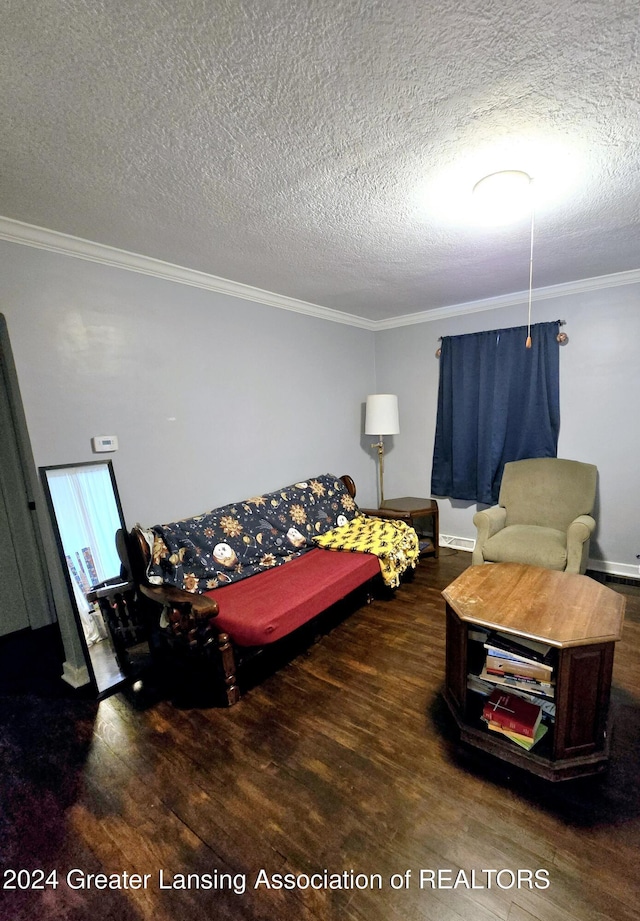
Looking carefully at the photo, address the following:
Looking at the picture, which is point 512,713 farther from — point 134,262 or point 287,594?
point 134,262

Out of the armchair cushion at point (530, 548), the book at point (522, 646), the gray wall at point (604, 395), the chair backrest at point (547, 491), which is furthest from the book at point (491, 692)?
the gray wall at point (604, 395)

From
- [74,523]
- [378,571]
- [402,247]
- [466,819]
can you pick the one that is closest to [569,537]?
[378,571]

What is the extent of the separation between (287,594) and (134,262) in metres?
2.20

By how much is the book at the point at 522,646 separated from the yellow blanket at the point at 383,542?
1.19 m

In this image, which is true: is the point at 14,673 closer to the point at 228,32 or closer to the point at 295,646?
the point at 295,646

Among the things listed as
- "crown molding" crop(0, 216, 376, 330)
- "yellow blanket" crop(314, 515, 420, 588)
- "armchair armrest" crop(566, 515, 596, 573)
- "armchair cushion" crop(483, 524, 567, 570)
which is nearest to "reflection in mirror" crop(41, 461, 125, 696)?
"crown molding" crop(0, 216, 376, 330)

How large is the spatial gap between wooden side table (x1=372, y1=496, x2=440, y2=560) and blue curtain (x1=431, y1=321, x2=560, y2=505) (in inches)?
14.7

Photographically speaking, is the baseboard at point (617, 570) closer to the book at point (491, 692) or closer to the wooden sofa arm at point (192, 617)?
the book at point (491, 692)

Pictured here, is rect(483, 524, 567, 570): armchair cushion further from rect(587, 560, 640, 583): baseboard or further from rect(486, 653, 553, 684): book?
rect(486, 653, 553, 684): book

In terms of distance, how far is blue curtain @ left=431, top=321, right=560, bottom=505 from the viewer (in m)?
3.37

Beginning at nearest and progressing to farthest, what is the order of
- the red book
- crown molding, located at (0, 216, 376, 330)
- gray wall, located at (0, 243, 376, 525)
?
the red book < crown molding, located at (0, 216, 376, 330) < gray wall, located at (0, 243, 376, 525)

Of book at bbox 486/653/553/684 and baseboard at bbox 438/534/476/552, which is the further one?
baseboard at bbox 438/534/476/552

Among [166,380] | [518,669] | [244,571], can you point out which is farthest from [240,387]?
[518,669]

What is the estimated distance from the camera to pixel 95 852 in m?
1.28
